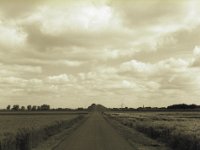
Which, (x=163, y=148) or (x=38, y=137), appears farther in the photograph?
(x=38, y=137)

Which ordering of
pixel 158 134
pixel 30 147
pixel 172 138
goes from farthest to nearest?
pixel 158 134 → pixel 172 138 → pixel 30 147

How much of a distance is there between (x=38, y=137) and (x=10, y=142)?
955cm

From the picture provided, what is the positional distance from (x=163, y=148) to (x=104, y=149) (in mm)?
4678

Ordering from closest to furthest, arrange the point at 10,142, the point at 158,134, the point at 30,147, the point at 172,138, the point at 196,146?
1. the point at 10,142
2. the point at 196,146
3. the point at 30,147
4. the point at 172,138
5. the point at 158,134

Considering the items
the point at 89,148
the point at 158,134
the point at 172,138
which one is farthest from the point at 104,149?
the point at 158,134

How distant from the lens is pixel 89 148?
910 inches

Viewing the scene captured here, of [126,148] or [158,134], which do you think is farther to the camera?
[158,134]

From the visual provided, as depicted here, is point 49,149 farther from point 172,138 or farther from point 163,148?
point 172,138

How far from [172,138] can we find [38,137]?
424 inches

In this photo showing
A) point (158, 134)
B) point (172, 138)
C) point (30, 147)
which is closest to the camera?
point (30, 147)

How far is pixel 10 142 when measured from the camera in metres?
19.8

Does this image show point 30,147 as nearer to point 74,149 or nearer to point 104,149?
point 74,149

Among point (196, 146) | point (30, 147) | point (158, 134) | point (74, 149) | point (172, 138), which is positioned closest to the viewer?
point (196, 146)

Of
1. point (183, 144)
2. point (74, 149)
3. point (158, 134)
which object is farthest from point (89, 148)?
point (158, 134)
